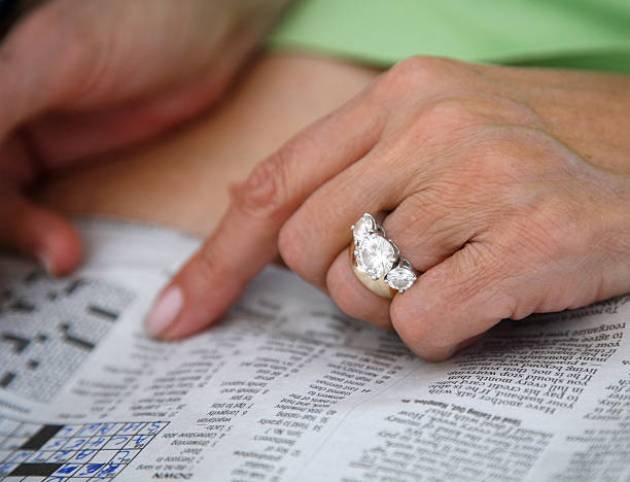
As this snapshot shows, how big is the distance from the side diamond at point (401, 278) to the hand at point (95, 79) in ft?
1.34

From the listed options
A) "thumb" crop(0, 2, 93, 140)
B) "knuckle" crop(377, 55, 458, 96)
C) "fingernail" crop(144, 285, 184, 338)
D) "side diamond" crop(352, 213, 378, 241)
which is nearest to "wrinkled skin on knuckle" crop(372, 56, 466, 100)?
"knuckle" crop(377, 55, 458, 96)

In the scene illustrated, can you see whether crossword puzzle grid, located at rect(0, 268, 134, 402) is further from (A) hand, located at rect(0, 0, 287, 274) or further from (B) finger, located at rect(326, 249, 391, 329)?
(B) finger, located at rect(326, 249, 391, 329)

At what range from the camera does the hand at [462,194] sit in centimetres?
55

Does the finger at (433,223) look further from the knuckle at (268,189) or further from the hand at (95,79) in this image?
the hand at (95,79)

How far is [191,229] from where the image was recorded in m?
0.87

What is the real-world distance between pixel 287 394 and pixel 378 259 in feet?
0.39

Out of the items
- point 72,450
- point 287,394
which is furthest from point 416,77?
point 72,450

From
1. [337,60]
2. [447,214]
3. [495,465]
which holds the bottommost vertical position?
[495,465]

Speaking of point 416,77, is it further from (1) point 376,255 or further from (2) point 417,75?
(1) point 376,255

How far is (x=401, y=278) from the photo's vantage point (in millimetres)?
578

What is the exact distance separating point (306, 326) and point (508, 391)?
A: 238mm

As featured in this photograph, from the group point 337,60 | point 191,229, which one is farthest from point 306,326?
point 337,60

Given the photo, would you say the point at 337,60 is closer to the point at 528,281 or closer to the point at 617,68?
the point at 617,68

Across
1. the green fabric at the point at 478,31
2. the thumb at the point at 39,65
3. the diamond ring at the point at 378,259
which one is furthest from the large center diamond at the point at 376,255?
the thumb at the point at 39,65
